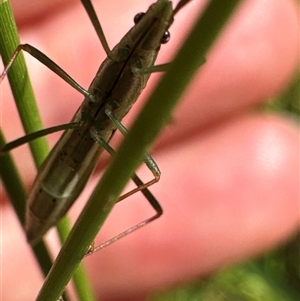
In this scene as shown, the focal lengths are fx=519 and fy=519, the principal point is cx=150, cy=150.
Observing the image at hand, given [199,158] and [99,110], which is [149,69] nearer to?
[99,110]

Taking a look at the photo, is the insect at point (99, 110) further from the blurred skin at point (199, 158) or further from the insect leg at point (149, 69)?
the blurred skin at point (199, 158)

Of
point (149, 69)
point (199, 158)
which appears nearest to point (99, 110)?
point (149, 69)

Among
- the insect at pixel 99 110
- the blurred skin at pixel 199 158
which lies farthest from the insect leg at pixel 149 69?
the blurred skin at pixel 199 158

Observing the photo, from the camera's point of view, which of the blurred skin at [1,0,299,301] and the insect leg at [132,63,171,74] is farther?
the blurred skin at [1,0,299,301]

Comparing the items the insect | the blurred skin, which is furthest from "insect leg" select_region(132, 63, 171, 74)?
the blurred skin

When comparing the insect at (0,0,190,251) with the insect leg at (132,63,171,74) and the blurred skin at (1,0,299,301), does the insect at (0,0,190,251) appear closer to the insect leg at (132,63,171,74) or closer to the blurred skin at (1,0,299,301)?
the insect leg at (132,63,171,74)

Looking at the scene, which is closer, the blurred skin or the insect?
the insect

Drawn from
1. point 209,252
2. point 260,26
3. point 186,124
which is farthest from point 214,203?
point 260,26
